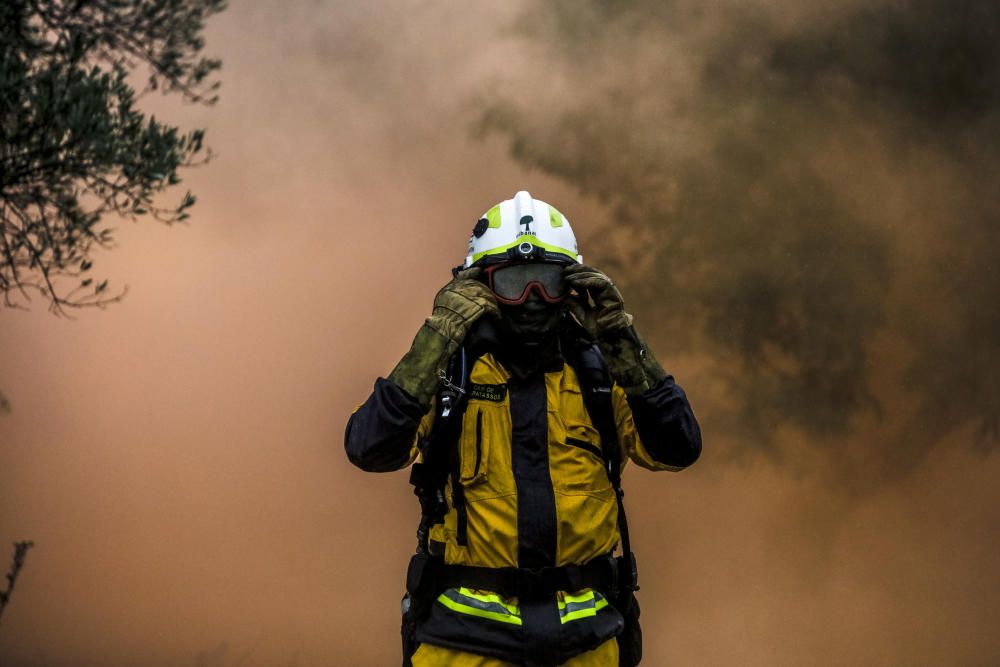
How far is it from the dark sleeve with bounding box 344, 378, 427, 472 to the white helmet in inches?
24.2

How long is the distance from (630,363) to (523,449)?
443 mm

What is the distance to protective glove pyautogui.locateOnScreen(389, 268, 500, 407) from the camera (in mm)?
2973

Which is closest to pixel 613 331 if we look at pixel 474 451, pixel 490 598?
pixel 474 451

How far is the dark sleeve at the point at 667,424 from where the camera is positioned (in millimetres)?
Result: 3111

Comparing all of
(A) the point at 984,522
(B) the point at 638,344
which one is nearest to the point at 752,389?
(A) the point at 984,522

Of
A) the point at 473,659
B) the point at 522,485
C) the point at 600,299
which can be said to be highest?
the point at 600,299

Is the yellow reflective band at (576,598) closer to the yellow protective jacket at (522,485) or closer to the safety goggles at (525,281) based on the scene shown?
the yellow protective jacket at (522,485)

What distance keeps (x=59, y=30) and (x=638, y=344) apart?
3.11 metres

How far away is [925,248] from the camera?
19.9 ft

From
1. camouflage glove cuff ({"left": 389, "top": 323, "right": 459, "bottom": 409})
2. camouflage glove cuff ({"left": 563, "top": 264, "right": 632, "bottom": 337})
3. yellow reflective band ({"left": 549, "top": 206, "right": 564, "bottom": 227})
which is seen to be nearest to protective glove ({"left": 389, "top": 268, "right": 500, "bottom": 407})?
camouflage glove cuff ({"left": 389, "top": 323, "right": 459, "bottom": 409})

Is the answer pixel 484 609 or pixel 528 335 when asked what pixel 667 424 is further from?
pixel 484 609

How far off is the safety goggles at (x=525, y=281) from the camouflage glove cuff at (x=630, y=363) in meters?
0.23

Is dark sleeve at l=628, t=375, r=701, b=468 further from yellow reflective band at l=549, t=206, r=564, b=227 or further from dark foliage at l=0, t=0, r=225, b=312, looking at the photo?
dark foliage at l=0, t=0, r=225, b=312

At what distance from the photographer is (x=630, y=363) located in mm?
3131
